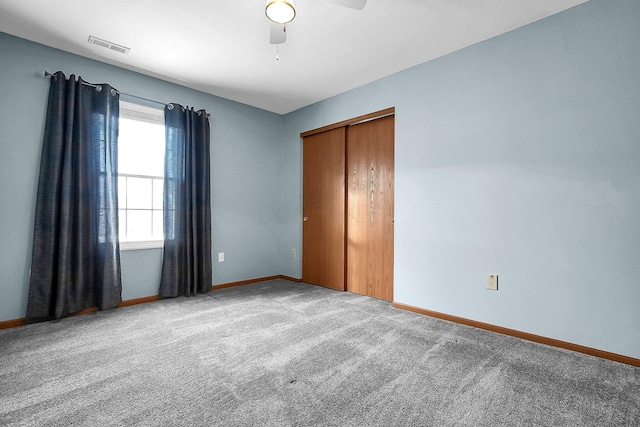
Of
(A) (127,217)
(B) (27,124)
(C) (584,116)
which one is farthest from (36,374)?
(C) (584,116)

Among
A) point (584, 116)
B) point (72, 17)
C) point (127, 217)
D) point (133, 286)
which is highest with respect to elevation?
point (72, 17)

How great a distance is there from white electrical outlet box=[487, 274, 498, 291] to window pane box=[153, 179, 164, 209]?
3.44m

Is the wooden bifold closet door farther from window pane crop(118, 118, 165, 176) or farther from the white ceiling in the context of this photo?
window pane crop(118, 118, 165, 176)

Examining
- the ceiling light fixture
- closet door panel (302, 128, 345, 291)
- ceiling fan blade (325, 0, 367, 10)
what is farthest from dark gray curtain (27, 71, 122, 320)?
ceiling fan blade (325, 0, 367, 10)

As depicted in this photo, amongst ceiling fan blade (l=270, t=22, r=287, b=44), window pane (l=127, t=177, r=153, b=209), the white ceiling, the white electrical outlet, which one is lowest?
the white electrical outlet

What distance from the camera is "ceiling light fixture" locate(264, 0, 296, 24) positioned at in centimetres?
171

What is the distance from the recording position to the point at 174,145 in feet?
11.1

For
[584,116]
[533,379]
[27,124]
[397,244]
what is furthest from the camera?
[397,244]

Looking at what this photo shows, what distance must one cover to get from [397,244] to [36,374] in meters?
2.90

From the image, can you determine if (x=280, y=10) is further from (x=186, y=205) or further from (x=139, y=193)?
(x=139, y=193)

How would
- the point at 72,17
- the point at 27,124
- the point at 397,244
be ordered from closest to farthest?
the point at 72,17 → the point at 27,124 → the point at 397,244

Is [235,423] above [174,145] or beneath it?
beneath

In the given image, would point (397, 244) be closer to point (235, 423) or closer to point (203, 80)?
point (235, 423)

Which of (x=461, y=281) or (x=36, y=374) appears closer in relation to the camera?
(x=36, y=374)
